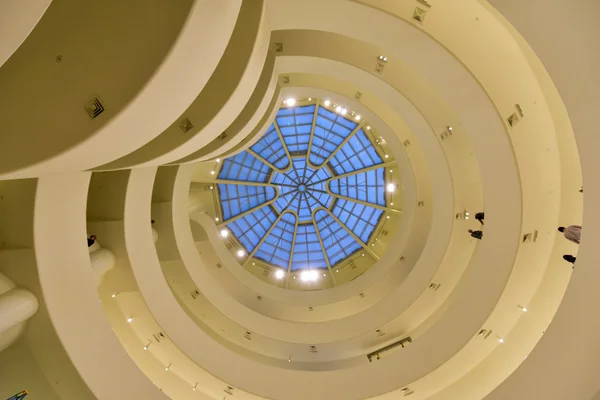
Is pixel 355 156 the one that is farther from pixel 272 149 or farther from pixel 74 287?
pixel 74 287

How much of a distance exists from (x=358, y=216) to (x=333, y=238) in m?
2.12

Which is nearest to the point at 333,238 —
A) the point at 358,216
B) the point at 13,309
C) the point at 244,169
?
the point at 358,216

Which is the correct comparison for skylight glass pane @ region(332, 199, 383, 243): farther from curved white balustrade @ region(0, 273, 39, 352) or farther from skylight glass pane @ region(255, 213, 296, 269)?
curved white balustrade @ region(0, 273, 39, 352)

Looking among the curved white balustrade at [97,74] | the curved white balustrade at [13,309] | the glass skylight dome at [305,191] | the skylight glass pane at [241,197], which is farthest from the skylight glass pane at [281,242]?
the curved white balustrade at [97,74]

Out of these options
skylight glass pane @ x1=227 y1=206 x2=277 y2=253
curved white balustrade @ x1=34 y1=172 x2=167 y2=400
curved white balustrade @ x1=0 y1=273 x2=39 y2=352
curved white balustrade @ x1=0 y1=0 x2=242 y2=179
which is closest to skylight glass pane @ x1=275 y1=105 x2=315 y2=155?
skylight glass pane @ x1=227 y1=206 x2=277 y2=253

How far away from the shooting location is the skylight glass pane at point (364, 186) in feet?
62.6

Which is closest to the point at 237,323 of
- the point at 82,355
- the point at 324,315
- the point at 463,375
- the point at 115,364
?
the point at 324,315

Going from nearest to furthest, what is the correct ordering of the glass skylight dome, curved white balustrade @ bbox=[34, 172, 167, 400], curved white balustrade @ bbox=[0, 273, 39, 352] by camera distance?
1. curved white balustrade @ bbox=[0, 273, 39, 352]
2. curved white balustrade @ bbox=[34, 172, 167, 400]
3. the glass skylight dome

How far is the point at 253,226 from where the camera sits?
20734 mm

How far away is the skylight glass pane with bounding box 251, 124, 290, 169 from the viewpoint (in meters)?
19.2

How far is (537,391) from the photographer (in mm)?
8031

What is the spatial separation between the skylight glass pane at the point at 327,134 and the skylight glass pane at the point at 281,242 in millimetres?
4075

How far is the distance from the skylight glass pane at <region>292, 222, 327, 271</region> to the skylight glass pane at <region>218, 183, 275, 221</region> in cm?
296

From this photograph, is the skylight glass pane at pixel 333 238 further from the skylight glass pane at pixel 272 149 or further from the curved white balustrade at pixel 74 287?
the curved white balustrade at pixel 74 287
